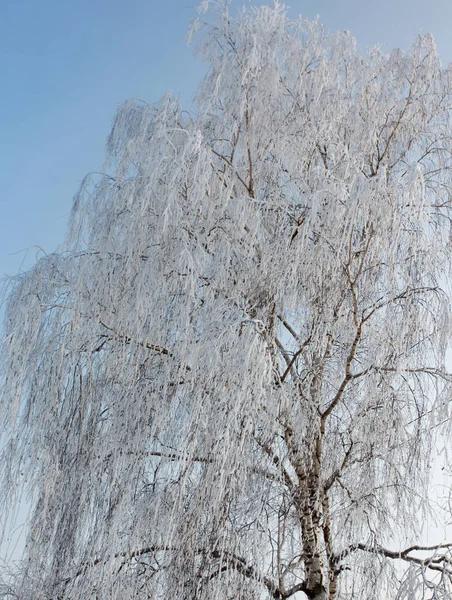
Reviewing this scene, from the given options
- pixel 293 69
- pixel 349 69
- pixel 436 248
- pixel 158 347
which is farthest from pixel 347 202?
pixel 349 69

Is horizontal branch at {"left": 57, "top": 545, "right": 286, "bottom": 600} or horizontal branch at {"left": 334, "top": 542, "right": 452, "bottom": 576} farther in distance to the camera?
horizontal branch at {"left": 334, "top": 542, "right": 452, "bottom": 576}

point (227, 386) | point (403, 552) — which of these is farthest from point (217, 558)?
point (403, 552)

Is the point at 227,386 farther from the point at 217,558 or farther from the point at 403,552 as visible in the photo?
the point at 403,552

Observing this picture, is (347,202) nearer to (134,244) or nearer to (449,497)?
(134,244)

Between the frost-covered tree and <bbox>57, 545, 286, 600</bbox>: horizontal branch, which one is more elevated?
the frost-covered tree

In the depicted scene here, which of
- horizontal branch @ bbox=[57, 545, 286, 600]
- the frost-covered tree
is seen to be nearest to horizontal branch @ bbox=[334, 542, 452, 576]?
the frost-covered tree

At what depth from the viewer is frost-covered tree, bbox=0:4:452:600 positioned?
2803 mm

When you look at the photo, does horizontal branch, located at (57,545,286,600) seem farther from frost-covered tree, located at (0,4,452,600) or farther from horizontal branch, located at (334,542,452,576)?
horizontal branch, located at (334,542,452,576)

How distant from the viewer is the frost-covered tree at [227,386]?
280cm

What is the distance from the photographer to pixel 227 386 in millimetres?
2773

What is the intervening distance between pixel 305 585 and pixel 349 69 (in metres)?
3.16

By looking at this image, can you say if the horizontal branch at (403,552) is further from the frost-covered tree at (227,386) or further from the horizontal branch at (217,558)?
the horizontal branch at (217,558)

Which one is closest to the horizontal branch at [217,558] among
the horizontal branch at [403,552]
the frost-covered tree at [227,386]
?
the frost-covered tree at [227,386]

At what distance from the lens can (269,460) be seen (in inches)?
116
